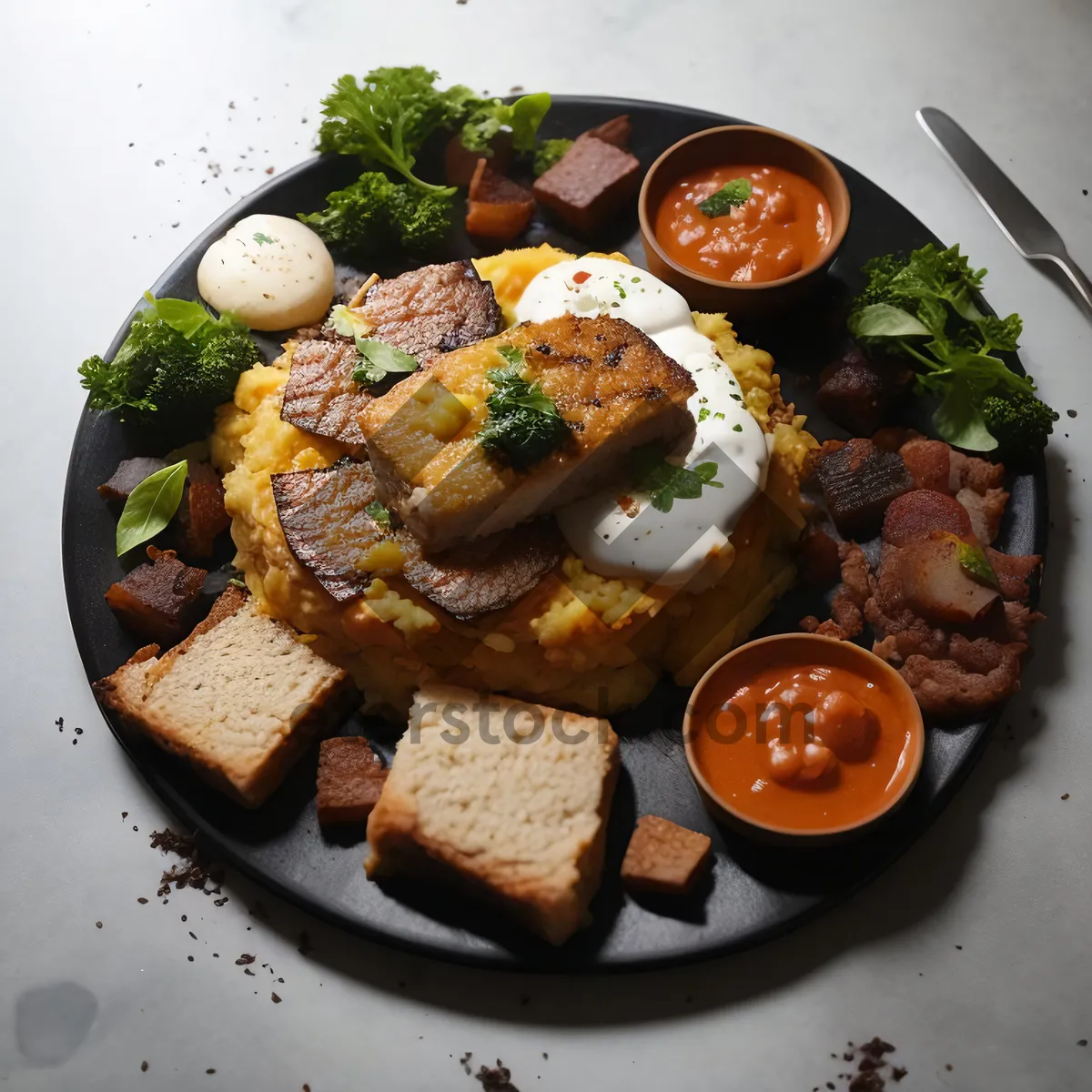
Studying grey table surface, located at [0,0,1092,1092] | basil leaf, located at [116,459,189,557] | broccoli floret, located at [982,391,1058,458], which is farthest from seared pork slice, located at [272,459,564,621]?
broccoli floret, located at [982,391,1058,458]

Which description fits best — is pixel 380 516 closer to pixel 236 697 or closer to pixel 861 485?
pixel 236 697

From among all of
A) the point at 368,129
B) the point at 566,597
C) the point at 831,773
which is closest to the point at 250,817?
the point at 566,597

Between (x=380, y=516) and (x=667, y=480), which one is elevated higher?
(x=380, y=516)

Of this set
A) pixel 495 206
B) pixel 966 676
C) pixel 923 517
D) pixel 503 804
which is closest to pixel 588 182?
pixel 495 206

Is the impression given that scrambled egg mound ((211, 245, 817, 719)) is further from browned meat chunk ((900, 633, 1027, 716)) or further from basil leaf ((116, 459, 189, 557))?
browned meat chunk ((900, 633, 1027, 716))

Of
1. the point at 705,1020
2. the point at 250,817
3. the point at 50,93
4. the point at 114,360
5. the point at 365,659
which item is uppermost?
the point at 50,93

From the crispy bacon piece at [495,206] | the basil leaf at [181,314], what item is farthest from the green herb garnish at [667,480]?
the basil leaf at [181,314]

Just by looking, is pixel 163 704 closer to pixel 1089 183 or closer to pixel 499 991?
pixel 499 991
